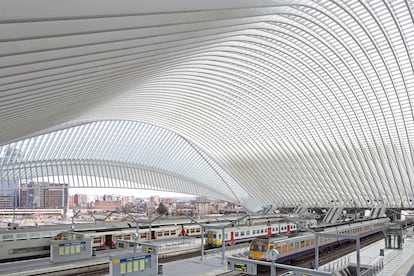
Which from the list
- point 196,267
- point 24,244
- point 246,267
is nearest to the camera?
point 246,267

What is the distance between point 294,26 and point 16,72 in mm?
29476

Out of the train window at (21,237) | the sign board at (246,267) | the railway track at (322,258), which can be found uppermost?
the sign board at (246,267)

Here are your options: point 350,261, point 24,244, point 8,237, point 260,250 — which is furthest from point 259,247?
point 8,237

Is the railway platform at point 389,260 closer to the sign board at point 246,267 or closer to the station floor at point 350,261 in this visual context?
the station floor at point 350,261

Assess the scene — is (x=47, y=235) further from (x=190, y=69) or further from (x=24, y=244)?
(x=190, y=69)

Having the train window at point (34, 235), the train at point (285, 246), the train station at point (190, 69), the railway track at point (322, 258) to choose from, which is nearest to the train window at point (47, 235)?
the train station at point (190, 69)

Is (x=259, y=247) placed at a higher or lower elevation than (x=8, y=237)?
lower

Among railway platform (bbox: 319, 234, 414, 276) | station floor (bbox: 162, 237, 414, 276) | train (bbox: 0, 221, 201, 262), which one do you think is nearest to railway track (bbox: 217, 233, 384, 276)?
station floor (bbox: 162, 237, 414, 276)

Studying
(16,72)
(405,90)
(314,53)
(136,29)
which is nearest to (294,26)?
(314,53)

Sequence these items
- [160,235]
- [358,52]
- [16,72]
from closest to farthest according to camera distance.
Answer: [16,72]
[358,52]
[160,235]

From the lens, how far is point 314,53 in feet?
144

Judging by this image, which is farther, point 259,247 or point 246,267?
point 259,247

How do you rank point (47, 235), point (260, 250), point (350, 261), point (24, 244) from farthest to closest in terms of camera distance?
point (47, 235) < point (24, 244) < point (350, 261) < point (260, 250)

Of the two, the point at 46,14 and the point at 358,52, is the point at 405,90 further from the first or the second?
the point at 46,14
